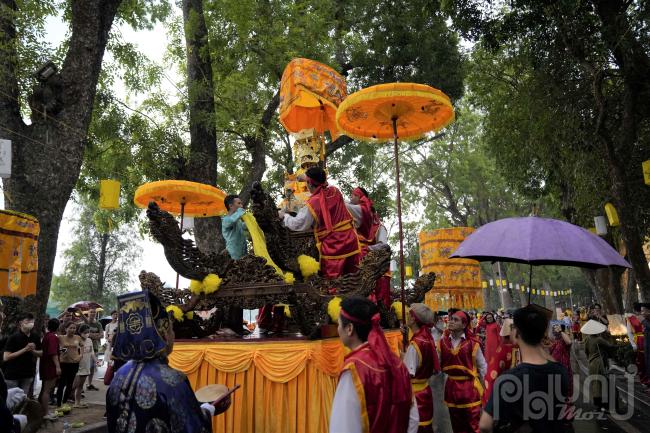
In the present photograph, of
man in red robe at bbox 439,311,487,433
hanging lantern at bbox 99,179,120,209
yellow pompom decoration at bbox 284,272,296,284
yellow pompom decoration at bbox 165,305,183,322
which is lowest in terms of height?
man in red robe at bbox 439,311,487,433

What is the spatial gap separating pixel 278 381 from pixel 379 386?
2647 mm

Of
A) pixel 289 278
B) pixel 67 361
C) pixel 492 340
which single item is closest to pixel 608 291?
pixel 492 340

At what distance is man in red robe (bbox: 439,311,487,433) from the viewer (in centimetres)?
549

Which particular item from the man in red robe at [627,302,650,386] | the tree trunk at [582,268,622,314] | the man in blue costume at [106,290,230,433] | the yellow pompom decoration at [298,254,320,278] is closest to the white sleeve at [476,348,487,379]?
the yellow pompom decoration at [298,254,320,278]

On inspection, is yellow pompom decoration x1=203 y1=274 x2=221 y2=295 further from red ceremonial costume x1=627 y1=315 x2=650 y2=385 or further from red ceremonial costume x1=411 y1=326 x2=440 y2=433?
red ceremonial costume x1=627 y1=315 x2=650 y2=385

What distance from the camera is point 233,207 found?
6945mm

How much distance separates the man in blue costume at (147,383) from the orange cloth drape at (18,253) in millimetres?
5839

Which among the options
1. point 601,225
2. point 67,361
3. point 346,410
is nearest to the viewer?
point 346,410

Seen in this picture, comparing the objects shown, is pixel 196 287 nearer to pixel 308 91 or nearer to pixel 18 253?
pixel 18 253

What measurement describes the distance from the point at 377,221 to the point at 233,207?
2.24m

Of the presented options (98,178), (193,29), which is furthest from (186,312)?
(193,29)

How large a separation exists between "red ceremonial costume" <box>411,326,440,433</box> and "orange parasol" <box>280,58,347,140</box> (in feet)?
21.1

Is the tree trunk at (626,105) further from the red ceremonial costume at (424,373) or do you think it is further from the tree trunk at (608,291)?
the red ceremonial costume at (424,373)

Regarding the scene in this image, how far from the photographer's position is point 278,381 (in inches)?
199
